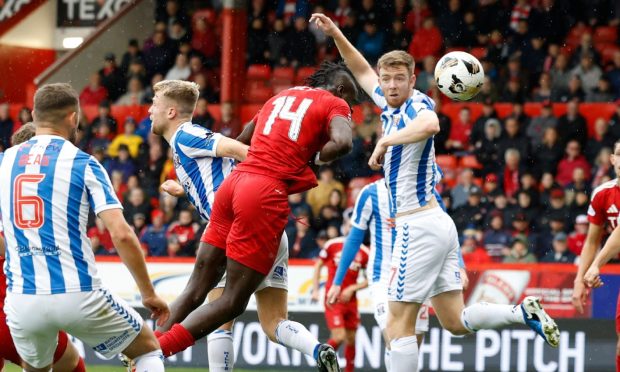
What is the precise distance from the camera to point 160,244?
1530 centimetres

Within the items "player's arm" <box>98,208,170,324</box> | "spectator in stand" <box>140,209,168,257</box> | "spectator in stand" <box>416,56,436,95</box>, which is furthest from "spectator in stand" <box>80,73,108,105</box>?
"player's arm" <box>98,208,170,324</box>

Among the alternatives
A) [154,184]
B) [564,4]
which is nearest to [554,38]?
[564,4]

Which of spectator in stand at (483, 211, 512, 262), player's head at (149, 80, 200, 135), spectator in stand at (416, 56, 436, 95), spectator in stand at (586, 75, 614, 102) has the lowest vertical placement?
Answer: spectator in stand at (483, 211, 512, 262)

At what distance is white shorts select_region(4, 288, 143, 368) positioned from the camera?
5.48m

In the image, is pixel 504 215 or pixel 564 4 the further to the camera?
pixel 564 4

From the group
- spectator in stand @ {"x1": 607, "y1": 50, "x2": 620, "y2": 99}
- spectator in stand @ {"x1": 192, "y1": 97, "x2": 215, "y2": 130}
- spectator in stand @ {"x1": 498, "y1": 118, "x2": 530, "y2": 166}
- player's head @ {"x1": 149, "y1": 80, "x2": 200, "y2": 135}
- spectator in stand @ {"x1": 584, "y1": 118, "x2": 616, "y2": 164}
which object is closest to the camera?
player's head @ {"x1": 149, "y1": 80, "x2": 200, "y2": 135}

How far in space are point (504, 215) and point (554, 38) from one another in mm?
3635

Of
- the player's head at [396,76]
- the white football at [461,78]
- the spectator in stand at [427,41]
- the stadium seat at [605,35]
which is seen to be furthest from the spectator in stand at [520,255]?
the player's head at [396,76]

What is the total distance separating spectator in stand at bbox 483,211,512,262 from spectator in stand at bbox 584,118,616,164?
1592 millimetres

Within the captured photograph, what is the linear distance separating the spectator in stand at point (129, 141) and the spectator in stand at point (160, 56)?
4.83 ft

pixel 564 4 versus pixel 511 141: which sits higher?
pixel 564 4

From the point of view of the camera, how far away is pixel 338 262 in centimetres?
1164

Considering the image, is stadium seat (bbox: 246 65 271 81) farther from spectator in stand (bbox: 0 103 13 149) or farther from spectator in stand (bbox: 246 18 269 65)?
spectator in stand (bbox: 0 103 13 149)

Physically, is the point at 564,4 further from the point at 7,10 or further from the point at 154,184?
the point at 7,10
